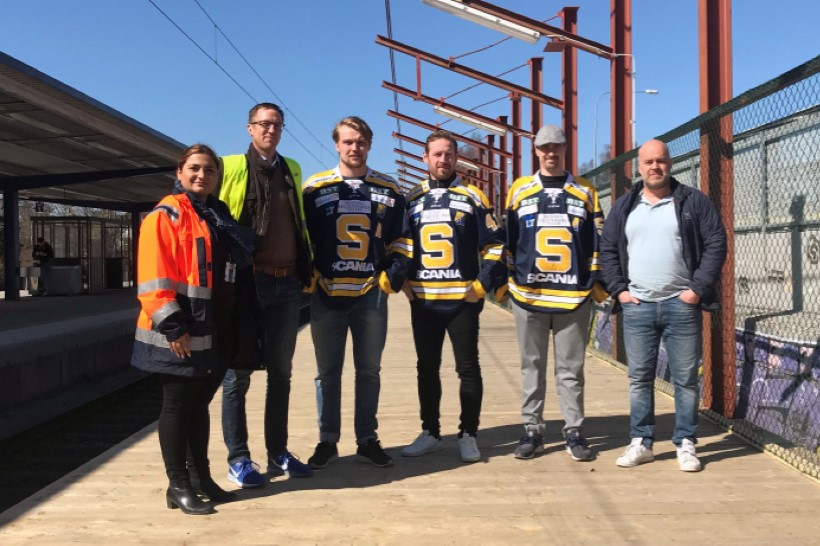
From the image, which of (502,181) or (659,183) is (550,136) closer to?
(659,183)

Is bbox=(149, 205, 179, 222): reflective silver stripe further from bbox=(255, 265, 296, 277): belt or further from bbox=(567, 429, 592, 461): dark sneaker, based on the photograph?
bbox=(567, 429, 592, 461): dark sneaker

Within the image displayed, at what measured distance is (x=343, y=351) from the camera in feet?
14.0

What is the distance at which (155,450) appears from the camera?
473 centimetres

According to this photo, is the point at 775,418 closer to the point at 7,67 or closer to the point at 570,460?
the point at 570,460

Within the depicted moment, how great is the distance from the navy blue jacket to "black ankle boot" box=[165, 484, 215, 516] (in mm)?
2453

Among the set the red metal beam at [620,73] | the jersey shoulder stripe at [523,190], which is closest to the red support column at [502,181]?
the red metal beam at [620,73]

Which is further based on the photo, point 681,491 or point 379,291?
point 379,291

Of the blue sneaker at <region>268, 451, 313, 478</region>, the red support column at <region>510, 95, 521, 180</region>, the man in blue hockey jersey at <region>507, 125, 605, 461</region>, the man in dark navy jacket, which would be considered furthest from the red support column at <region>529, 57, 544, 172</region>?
the blue sneaker at <region>268, 451, 313, 478</region>

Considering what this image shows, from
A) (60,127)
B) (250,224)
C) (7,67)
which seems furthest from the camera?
(60,127)

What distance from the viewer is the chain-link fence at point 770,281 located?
15.6 feet

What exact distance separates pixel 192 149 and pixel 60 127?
10.8 meters

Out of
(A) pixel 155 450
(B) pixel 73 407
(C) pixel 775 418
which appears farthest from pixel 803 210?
(B) pixel 73 407

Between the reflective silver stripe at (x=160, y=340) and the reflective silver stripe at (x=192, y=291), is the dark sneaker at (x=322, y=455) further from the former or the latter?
the reflective silver stripe at (x=192, y=291)

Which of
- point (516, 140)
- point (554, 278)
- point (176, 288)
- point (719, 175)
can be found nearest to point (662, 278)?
point (554, 278)
